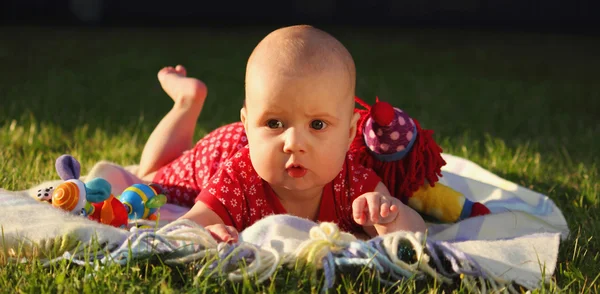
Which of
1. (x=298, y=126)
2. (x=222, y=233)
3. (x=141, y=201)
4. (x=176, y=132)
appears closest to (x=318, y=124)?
(x=298, y=126)

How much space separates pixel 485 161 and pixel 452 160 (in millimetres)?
262

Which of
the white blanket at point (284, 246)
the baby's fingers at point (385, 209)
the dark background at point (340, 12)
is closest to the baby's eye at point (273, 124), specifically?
the white blanket at point (284, 246)

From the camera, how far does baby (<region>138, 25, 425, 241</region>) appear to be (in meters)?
2.02

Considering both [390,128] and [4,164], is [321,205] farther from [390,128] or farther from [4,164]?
[4,164]

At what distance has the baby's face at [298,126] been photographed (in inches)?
79.2

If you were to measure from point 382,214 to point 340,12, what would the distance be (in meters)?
9.46

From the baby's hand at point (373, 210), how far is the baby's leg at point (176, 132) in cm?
113

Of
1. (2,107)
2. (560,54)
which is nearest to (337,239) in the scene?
(2,107)

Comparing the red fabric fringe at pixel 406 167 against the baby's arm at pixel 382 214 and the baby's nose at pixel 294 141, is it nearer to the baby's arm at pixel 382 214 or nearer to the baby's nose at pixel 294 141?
the baby's arm at pixel 382 214

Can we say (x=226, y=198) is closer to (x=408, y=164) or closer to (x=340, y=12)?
(x=408, y=164)

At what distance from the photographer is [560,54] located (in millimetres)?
8750

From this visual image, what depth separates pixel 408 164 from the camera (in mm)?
2500

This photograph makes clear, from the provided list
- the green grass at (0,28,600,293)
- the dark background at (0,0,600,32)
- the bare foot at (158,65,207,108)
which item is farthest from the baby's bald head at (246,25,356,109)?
the dark background at (0,0,600,32)

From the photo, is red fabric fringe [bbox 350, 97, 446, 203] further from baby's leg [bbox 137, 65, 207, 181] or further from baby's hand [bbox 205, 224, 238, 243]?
baby's leg [bbox 137, 65, 207, 181]
